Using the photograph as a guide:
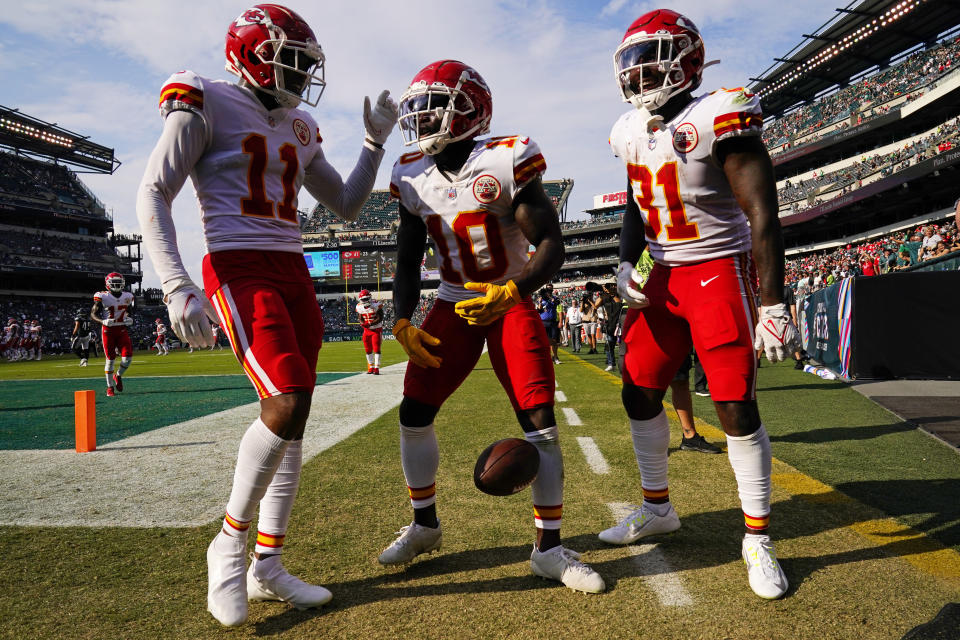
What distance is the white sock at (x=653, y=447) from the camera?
9.51 ft

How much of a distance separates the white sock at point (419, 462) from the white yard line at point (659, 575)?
96 cm

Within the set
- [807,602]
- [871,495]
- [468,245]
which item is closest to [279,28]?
[468,245]

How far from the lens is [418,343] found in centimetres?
262

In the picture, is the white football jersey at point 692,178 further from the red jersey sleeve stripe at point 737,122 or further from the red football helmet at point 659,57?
the red football helmet at point 659,57

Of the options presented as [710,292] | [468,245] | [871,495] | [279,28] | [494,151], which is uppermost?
[279,28]

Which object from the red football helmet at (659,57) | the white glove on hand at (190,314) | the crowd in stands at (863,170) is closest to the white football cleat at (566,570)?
the white glove on hand at (190,314)

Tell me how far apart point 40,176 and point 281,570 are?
58.0 meters

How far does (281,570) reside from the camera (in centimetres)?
227

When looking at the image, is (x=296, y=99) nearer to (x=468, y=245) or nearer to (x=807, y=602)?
(x=468, y=245)

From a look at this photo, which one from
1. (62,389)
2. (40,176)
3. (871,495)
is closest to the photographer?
(871,495)

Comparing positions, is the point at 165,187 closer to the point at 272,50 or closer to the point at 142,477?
the point at 272,50

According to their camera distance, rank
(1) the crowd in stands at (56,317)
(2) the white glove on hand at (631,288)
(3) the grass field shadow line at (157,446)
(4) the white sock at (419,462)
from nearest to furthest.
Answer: (4) the white sock at (419,462)
(2) the white glove on hand at (631,288)
(3) the grass field shadow line at (157,446)
(1) the crowd in stands at (56,317)

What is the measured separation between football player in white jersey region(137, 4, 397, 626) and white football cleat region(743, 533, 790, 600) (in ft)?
5.38

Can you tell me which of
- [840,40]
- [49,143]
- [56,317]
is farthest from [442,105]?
[49,143]
